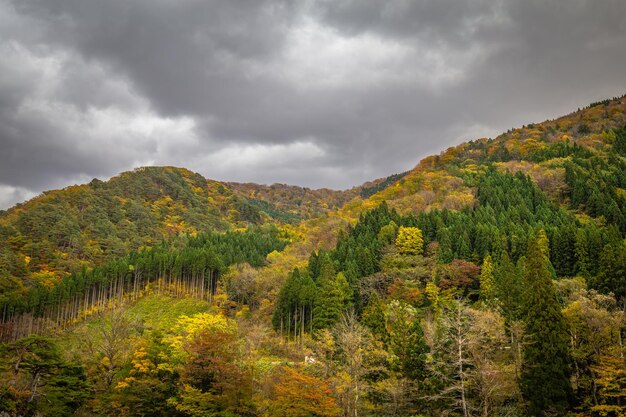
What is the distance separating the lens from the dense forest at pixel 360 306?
96.9 ft

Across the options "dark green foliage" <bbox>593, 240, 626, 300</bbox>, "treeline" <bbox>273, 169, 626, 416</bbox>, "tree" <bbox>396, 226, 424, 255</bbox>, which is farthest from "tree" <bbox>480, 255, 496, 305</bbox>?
"tree" <bbox>396, 226, 424, 255</bbox>

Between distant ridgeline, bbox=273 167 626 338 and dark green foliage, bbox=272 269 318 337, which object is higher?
distant ridgeline, bbox=273 167 626 338

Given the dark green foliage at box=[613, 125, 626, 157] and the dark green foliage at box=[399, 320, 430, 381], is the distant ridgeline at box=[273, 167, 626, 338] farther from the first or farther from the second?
the dark green foliage at box=[613, 125, 626, 157]

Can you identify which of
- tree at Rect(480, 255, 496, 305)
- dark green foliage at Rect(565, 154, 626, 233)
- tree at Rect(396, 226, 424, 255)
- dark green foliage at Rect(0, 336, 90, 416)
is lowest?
dark green foliage at Rect(0, 336, 90, 416)

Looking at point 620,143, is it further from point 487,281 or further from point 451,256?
point 487,281

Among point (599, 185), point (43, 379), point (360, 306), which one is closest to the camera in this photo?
point (43, 379)

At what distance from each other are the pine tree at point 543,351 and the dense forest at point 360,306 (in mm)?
125

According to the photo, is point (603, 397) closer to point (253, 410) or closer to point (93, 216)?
point (253, 410)

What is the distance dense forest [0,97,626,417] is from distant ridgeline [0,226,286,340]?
0.46 metres

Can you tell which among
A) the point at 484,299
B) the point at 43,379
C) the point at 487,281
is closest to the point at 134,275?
the point at 43,379

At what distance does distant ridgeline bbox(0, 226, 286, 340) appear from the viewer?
84625 millimetres

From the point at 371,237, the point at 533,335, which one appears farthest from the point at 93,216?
the point at 533,335

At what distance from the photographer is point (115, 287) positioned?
9019 cm

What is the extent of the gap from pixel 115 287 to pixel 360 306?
56.2 m
